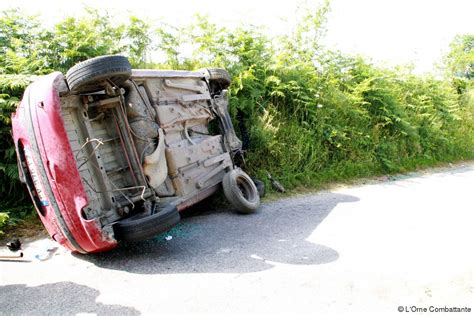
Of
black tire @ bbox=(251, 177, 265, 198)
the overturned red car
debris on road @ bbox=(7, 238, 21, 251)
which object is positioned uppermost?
the overturned red car

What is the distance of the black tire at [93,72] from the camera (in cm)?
364

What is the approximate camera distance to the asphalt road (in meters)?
3.03

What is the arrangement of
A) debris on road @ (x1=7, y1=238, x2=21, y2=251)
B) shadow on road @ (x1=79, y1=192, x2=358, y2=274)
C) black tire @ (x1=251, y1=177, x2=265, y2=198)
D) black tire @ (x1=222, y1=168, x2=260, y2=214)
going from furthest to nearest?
1. black tire @ (x1=251, y1=177, x2=265, y2=198)
2. black tire @ (x1=222, y1=168, x2=260, y2=214)
3. debris on road @ (x1=7, y1=238, x2=21, y2=251)
4. shadow on road @ (x1=79, y1=192, x2=358, y2=274)

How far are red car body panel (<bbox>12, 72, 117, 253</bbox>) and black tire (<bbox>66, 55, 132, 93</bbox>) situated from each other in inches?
5.4

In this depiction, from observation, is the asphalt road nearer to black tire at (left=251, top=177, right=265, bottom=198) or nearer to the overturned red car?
the overturned red car

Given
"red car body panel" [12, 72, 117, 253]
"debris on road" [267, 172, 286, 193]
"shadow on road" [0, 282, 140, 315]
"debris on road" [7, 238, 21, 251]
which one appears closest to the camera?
"shadow on road" [0, 282, 140, 315]

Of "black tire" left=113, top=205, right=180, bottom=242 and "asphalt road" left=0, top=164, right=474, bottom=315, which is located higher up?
"black tire" left=113, top=205, right=180, bottom=242

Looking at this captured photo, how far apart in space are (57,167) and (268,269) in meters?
2.23

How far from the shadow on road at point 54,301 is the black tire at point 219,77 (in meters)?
3.88

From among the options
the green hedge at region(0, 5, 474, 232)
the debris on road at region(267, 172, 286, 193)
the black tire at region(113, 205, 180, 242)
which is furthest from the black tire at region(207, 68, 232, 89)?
the black tire at region(113, 205, 180, 242)

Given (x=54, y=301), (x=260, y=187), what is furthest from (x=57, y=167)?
(x=260, y=187)

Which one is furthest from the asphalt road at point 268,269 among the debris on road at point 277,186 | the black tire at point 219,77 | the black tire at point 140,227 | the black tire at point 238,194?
the black tire at point 219,77

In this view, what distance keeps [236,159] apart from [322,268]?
3.24 m

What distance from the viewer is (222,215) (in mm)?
5500
